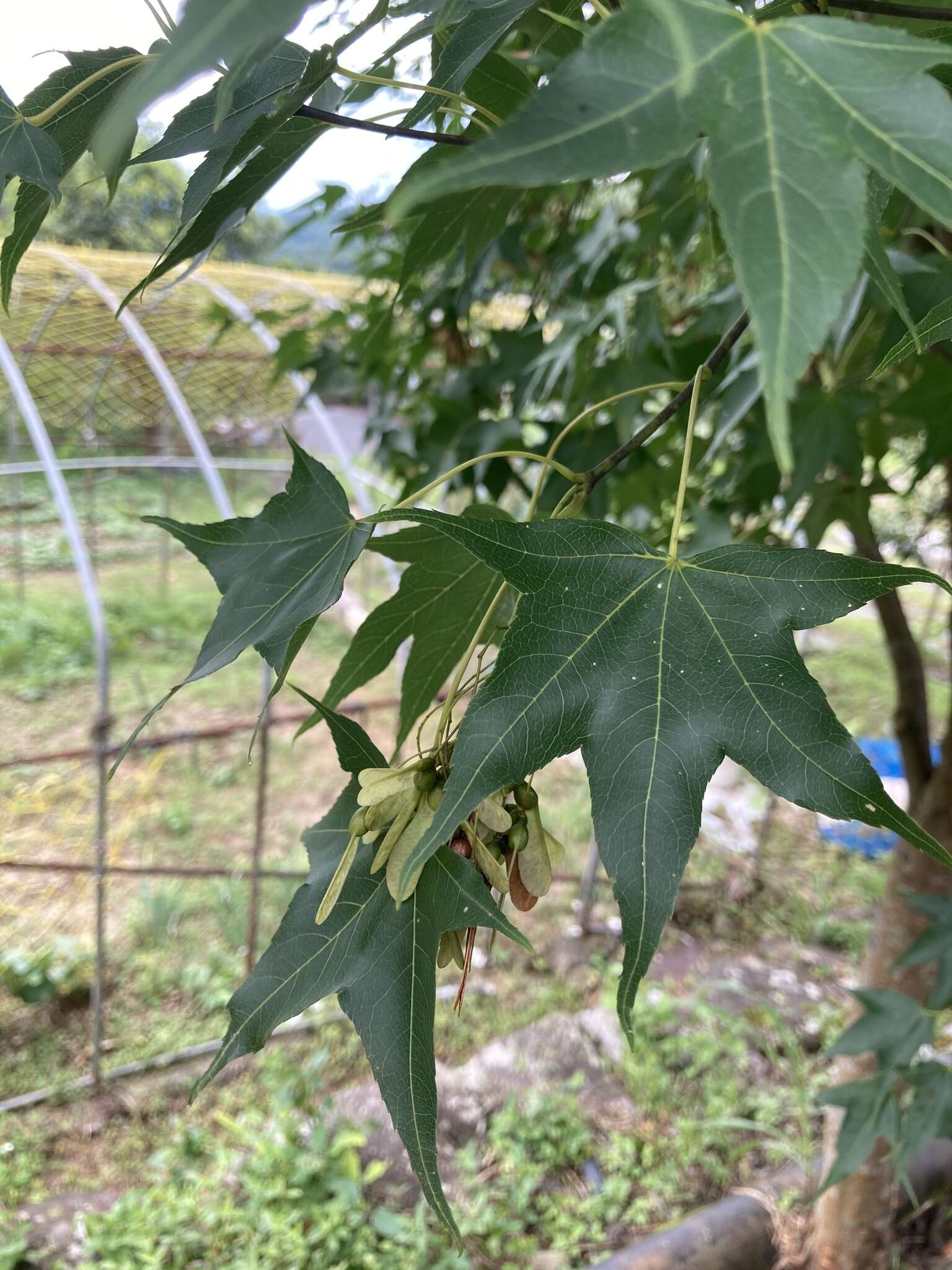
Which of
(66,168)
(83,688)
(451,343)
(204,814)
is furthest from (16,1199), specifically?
(83,688)

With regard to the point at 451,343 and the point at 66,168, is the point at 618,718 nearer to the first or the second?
the point at 66,168

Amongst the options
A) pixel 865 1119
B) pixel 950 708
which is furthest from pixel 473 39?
pixel 865 1119

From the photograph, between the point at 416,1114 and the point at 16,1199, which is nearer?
the point at 416,1114

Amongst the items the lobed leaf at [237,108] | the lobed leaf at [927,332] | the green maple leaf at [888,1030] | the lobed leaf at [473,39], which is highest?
the lobed leaf at [473,39]

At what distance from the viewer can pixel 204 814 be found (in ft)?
11.2

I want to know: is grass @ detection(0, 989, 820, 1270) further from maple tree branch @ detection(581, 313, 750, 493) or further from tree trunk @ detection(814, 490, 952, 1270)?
maple tree branch @ detection(581, 313, 750, 493)

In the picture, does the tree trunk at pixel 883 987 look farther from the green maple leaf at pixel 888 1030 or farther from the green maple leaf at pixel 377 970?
the green maple leaf at pixel 377 970

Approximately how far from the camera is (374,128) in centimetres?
45

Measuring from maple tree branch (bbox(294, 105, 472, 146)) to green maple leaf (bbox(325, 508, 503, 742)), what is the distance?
206mm

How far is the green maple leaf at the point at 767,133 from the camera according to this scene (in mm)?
240

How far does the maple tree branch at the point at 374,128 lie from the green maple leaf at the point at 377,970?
0.31 metres

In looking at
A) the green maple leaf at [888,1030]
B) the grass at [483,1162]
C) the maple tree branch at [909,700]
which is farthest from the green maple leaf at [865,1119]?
the grass at [483,1162]

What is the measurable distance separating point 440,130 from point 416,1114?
26.6 inches

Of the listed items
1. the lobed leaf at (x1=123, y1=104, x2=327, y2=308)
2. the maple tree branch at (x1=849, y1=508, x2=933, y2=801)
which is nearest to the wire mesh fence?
the maple tree branch at (x1=849, y1=508, x2=933, y2=801)
